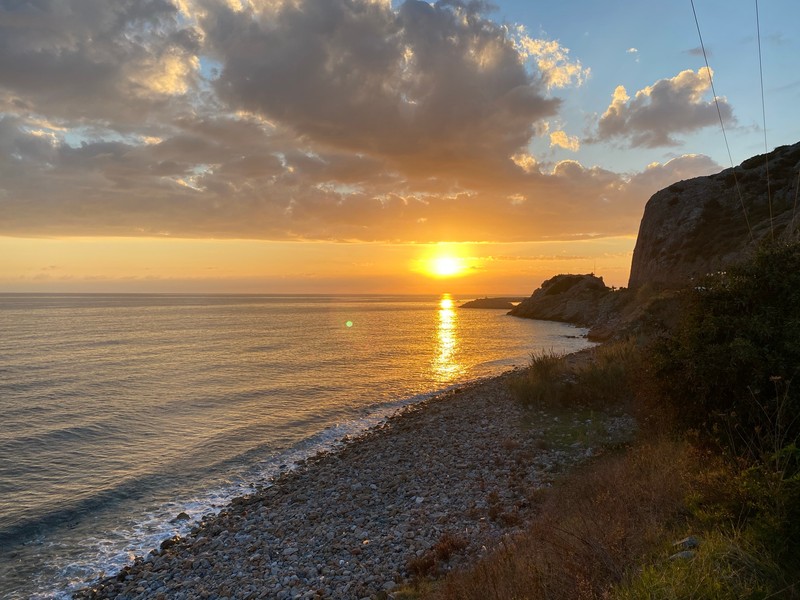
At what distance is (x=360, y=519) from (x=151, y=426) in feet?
56.8

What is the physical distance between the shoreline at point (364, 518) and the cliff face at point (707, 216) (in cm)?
5147

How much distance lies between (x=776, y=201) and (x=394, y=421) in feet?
204

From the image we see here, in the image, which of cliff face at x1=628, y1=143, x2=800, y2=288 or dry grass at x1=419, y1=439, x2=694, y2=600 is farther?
cliff face at x1=628, y1=143, x2=800, y2=288

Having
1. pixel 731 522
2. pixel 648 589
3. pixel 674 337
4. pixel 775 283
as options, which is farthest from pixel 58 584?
pixel 775 283

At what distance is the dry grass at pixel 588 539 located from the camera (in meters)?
6.87

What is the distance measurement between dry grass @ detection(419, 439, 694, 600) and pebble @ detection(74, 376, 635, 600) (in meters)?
1.42

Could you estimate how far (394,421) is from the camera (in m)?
26.0

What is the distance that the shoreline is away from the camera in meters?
10.4

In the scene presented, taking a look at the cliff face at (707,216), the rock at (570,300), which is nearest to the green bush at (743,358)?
the cliff face at (707,216)

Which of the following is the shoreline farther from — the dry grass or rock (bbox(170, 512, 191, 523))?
the dry grass

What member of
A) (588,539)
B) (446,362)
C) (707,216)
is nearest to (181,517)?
(588,539)

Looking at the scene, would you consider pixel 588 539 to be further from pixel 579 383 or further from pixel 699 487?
pixel 579 383

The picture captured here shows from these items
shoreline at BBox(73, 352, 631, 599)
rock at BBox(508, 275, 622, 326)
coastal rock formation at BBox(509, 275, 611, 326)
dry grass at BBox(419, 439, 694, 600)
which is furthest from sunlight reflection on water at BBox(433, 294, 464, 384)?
coastal rock formation at BBox(509, 275, 611, 326)

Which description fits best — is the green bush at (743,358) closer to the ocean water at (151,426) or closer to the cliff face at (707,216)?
the ocean water at (151,426)
